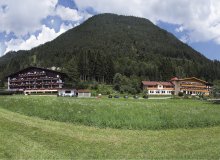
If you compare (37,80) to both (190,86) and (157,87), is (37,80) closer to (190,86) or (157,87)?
(157,87)

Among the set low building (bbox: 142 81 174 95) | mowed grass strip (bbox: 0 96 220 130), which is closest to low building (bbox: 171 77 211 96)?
low building (bbox: 142 81 174 95)

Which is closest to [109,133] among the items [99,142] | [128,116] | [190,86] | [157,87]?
[99,142]

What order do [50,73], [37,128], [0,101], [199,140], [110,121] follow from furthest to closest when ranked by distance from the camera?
[50,73] < [0,101] < [110,121] < [37,128] < [199,140]

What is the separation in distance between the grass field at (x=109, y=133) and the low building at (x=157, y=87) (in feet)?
400

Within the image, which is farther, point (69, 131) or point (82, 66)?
point (82, 66)

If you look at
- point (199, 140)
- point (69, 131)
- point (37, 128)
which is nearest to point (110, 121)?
point (69, 131)

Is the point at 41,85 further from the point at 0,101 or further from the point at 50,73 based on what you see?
the point at 0,101

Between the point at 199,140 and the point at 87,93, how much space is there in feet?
308

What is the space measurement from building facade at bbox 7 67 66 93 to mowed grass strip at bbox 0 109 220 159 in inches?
4930

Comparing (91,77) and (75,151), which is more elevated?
(91,77)

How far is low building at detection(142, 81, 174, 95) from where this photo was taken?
155625 mm

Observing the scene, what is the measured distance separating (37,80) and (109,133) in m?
137

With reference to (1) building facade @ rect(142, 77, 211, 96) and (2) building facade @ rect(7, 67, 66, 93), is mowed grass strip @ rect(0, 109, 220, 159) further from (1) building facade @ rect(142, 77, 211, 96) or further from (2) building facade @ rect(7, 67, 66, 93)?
A: (1) building facade @ rect(142, 77, 211, 96)

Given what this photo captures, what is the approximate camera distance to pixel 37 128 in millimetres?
23016
